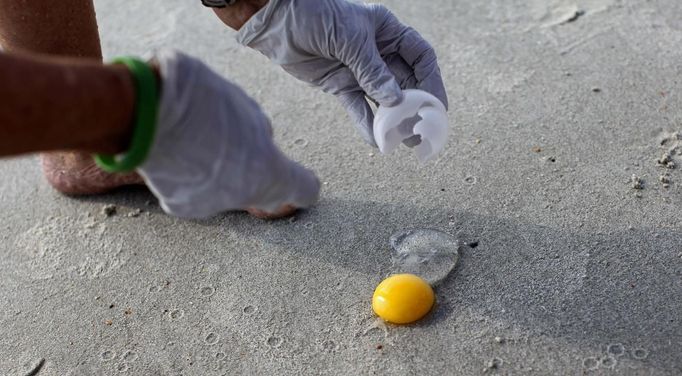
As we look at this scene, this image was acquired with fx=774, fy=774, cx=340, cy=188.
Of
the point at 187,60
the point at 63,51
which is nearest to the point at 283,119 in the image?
the point at 63,51

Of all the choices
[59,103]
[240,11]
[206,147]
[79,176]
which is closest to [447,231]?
[240,11]

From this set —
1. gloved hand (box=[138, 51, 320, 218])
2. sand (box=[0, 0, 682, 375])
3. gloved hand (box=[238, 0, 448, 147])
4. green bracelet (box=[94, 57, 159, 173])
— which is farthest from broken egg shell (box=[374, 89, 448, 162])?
green bracelet (box=[94, 57, 159, 173])

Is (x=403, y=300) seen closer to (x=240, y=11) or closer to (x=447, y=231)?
(x=447, y=231)

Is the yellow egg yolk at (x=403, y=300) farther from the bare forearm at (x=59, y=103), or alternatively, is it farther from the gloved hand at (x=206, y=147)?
the bare forearm at (x=59, y=103)

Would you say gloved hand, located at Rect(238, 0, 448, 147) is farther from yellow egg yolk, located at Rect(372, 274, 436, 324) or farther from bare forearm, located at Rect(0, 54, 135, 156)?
bare forearm, located at Rect(0, 54, 135, 156)

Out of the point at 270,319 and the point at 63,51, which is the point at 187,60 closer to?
the point at 270,319

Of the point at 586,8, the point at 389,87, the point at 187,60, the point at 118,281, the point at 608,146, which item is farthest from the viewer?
Answer: the point at 586,8

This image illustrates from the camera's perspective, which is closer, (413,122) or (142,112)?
(142,112)
